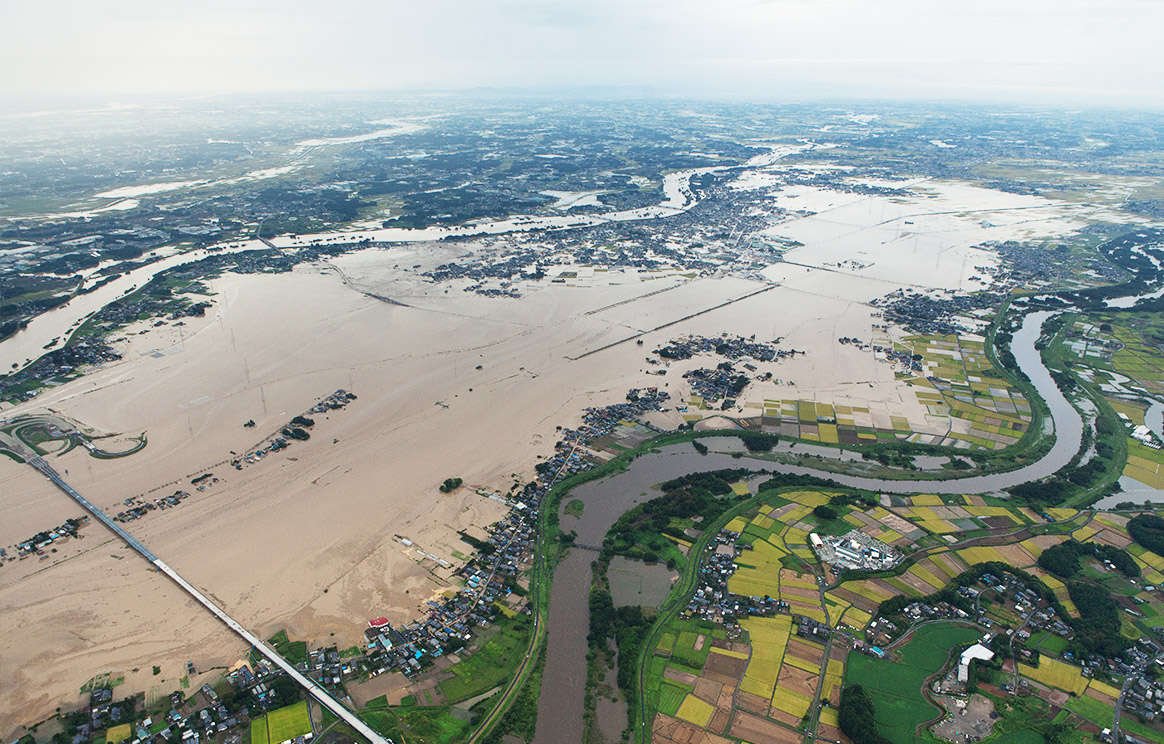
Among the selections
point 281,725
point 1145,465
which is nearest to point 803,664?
point 281,725

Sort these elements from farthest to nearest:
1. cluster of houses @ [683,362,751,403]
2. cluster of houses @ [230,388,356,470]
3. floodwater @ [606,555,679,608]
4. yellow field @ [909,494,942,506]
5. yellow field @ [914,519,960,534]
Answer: cluster of houses @ [683,362,751,403], cluster of houses @ [230,388,356,470], yellow field @ [909,494,942,506], yellow field @ [914,519,960,534], floodwater @ [606,555,679,608]

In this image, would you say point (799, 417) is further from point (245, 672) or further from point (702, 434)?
point (245, 672)

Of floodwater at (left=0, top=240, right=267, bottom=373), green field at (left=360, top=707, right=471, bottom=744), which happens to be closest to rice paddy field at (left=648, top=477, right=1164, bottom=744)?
green field at (left=360, top=707, right=471, bottom=744)

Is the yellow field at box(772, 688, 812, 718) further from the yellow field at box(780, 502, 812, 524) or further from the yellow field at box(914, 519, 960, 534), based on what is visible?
the yellow field at box(914, 519, 960, 534)

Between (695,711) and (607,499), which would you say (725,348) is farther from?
(695,711)

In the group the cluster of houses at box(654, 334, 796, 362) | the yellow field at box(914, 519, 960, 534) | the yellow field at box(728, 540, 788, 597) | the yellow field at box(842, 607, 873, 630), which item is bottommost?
the yellow field at box(728, 540, 788, 597)

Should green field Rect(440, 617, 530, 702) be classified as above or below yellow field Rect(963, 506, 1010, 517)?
below
